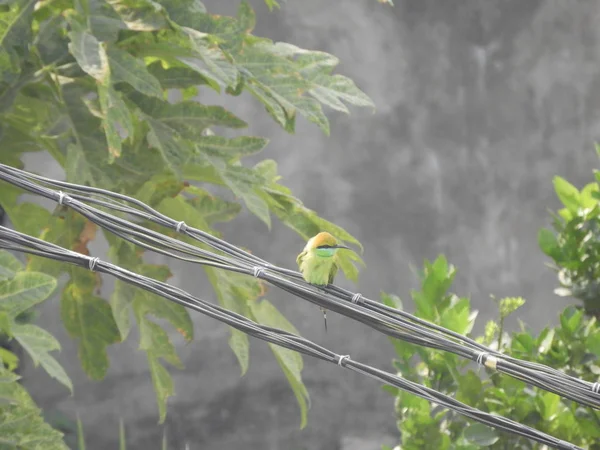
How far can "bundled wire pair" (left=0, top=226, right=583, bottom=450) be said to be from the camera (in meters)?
0.90

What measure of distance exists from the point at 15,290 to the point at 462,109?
2.05 meters

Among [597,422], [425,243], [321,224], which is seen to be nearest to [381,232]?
[425,243]

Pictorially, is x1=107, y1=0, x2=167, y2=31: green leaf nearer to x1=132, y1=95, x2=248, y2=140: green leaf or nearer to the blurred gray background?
x1=132, y1=95, x2=248, y2=140: green leaf

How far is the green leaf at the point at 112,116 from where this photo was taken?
135 cm

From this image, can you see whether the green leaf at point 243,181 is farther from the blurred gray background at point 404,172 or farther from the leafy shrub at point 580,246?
the blurred gray background at point 404,172

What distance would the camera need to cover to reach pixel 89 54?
1375 mm

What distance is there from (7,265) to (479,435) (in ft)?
2.33

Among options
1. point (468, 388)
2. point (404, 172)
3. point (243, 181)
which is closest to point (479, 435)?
point (468, 388)

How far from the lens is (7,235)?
96cm

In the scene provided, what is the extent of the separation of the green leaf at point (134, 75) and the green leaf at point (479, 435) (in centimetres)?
67

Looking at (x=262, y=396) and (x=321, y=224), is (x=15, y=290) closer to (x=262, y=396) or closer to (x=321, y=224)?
(x=321, y=224)

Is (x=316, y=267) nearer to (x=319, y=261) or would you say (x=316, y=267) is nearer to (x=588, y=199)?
(x=319, y=261)

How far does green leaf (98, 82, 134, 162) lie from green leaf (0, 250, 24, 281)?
21 centimetres

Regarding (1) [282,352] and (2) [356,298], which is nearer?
(2) [356,298]
